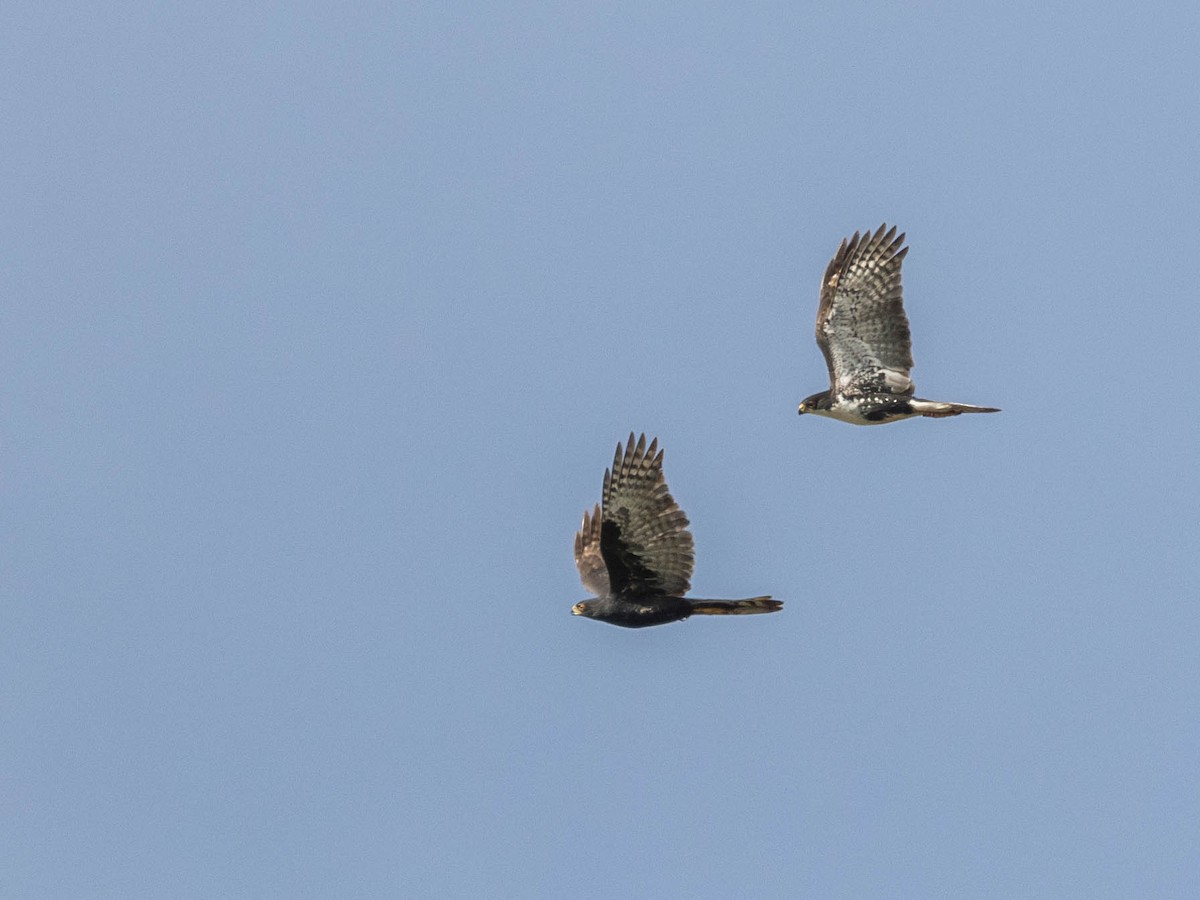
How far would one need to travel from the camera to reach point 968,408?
73.6 feet

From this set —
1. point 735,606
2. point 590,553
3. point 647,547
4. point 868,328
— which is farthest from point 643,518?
point 868,328

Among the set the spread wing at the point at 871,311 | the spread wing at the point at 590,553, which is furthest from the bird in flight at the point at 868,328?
the spread wing at the point at 590,553

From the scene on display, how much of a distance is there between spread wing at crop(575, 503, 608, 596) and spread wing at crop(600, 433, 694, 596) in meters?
2.96

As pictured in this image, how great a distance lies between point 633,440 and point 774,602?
9.52ft

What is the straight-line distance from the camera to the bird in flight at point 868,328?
23.4 meters

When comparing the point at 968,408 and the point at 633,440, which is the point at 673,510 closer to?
the point at 633,440

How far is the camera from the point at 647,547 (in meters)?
20.6

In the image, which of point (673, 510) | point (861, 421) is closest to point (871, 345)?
point (861, 421)

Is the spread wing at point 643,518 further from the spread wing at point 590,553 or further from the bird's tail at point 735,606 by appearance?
the spread wing at point 590,553

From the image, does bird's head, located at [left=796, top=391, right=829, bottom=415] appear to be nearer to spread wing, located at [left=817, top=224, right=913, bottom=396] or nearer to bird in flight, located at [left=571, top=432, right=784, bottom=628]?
spread wing, located at [left=817, top=224, right=913, bottom=396]

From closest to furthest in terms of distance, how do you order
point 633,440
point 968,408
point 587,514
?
1. point 633,440
2. point 968,408
3. point 587,514

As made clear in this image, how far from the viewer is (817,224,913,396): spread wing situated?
23.4 metres

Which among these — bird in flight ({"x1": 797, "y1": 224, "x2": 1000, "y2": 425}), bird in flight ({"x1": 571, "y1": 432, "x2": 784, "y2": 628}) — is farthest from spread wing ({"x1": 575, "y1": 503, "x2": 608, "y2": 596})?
bird in flight ({"x1": 797, "y1": 224, "x2": 1000, "y2": 425})

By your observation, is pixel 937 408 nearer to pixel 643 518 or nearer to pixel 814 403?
pixel 814 403
